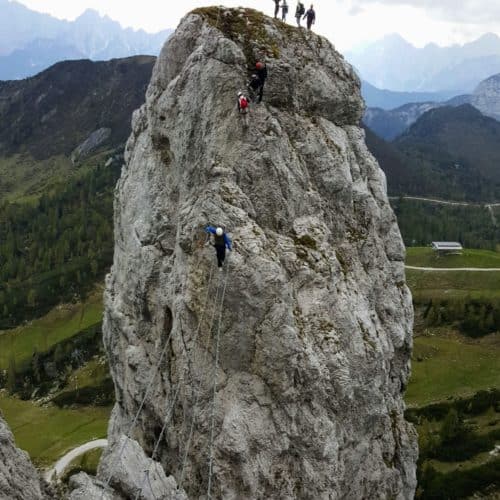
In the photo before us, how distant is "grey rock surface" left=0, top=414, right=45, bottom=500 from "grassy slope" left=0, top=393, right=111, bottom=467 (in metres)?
68.8

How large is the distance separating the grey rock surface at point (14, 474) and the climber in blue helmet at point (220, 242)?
1335cm

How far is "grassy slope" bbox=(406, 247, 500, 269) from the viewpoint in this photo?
14288 cm

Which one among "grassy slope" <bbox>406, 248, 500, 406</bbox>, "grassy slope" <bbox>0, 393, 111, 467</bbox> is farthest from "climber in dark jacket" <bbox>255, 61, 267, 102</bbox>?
"grassy slope" <bbox>0, 393, 111, 467</bbox>

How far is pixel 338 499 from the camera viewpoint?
24734 millimetres

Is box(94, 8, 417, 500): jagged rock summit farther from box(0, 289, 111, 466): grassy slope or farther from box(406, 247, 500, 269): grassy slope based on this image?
box(406, 247, 500, 269): grassy slope

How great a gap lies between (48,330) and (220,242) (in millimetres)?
162715

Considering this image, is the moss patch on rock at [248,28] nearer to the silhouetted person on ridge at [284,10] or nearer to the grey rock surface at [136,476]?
the silhouetted person on ridge at [284,10]

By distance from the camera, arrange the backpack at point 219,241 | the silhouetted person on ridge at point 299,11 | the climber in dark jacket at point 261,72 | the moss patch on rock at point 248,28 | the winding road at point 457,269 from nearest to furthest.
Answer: the backpack at point 219,241 → the climber in dark jacket at point 261,72 → the moss patch on rock at point 248,28 → the silhouetted person on ridge at point 299,11 → the winding road at point 457,269

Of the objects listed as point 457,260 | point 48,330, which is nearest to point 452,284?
point 457,260

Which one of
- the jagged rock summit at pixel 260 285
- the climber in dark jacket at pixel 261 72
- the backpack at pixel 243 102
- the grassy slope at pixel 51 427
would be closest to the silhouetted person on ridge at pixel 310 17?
the jagged rock summit at pixel 260 285

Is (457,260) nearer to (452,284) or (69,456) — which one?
(452,284)

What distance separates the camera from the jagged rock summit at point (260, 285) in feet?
78.0

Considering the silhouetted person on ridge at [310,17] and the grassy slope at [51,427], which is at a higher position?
the silhouetted person on ridge at [310,17]

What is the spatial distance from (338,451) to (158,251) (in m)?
15.6
